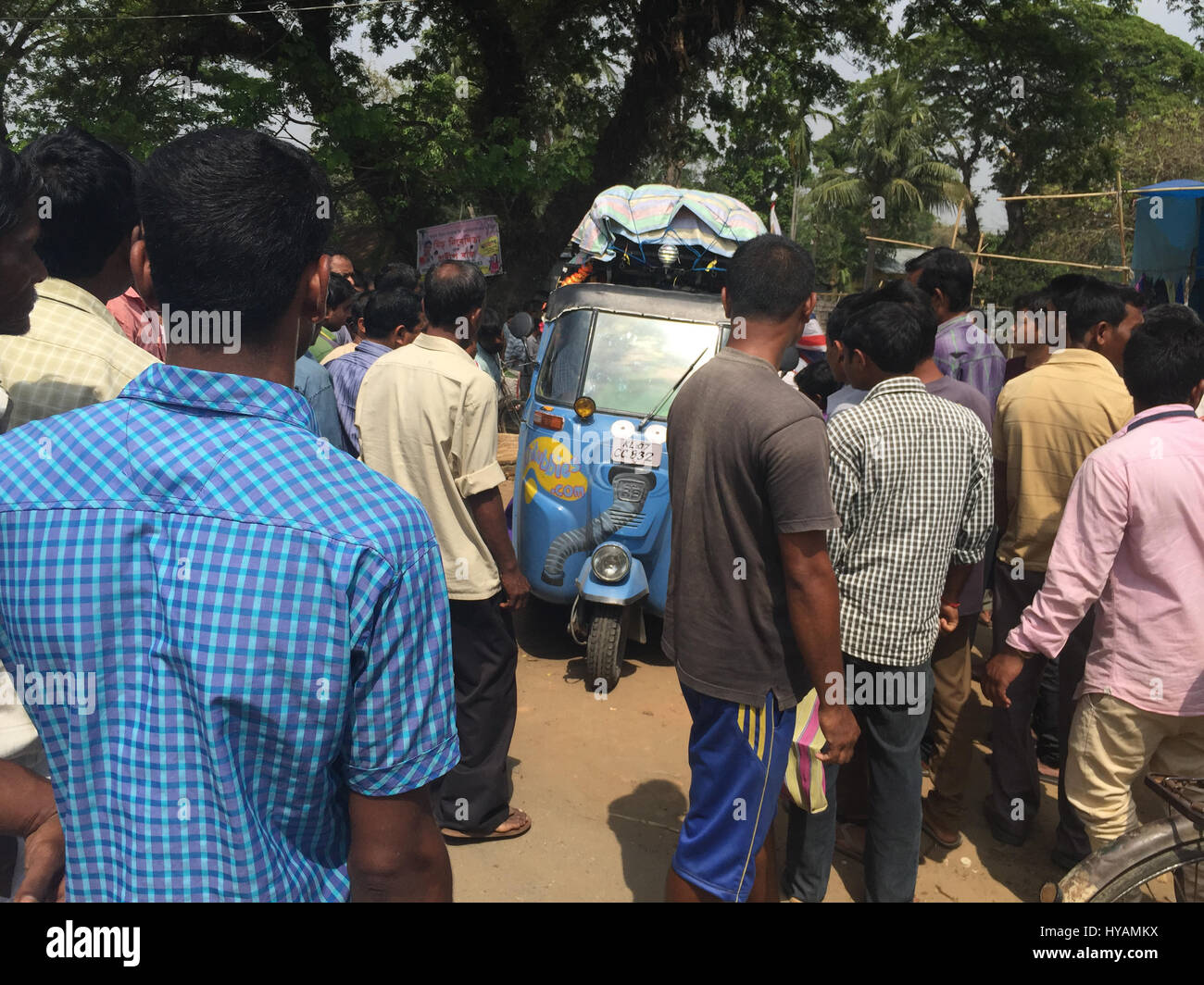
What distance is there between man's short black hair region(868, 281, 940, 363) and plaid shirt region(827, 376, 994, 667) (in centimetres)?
19

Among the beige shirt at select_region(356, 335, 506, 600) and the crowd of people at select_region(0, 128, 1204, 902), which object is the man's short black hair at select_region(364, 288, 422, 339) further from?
the beige shirt at select_region(356, 335, 506, 600)

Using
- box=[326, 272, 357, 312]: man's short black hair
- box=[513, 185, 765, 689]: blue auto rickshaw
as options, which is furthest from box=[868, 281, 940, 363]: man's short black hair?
box=[326, 272, 357, 312]: man's short black hair

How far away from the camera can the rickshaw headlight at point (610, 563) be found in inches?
184

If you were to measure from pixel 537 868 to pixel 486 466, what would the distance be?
149 cm

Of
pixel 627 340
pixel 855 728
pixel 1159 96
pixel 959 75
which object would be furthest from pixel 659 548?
pixel 1159 96

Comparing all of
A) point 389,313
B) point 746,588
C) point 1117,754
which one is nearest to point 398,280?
point 389,313

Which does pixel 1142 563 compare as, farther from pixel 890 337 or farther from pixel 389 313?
pixel 389 313

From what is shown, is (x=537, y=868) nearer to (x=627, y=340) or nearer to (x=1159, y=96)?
(x=627, y=340)

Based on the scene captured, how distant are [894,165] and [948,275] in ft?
84.5

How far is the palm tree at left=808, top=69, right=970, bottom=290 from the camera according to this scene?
87.9 feet

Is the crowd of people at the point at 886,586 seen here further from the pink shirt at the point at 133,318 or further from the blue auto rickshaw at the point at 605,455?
the blue auto rickshaw at the point at 605,455

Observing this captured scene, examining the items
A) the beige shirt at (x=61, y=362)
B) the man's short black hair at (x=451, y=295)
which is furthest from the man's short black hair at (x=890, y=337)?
the beige shirt at (x=61, y=362)

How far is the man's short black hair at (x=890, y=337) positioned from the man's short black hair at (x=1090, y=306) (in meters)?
1.15

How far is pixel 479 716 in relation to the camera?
3410 millimetres
